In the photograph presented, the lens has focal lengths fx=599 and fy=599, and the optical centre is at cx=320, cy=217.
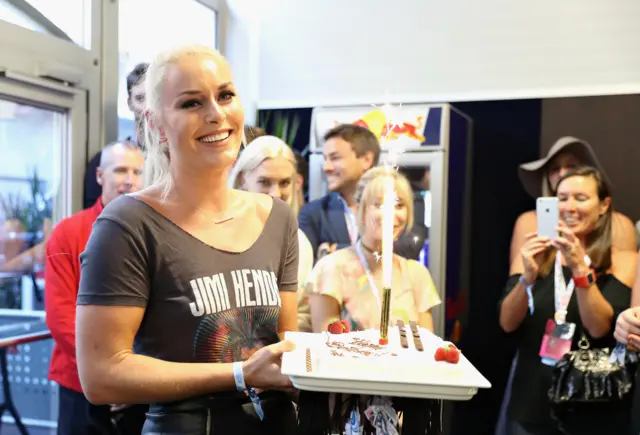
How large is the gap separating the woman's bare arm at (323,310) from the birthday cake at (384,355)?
81 cm

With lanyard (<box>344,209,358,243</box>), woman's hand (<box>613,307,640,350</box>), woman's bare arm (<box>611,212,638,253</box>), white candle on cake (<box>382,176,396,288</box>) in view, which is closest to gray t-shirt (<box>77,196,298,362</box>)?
white candle on cake (<box>382,176,396,288</box>)

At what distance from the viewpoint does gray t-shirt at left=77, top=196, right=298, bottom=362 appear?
37.6 inches

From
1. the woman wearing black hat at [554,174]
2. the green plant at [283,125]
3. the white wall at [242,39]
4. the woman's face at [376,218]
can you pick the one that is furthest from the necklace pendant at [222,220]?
the white wall at [242,39]

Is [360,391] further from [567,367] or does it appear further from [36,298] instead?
[36,298]

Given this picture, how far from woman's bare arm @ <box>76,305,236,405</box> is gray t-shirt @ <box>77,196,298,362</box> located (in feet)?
0.08

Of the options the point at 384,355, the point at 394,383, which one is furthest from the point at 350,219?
the point at 394,383

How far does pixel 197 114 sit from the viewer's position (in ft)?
3.34

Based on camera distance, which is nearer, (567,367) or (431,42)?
(567,367)

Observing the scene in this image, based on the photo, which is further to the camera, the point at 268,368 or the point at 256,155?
the point at 256,155

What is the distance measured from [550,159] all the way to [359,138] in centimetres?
97

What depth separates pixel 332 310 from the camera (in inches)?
76.2

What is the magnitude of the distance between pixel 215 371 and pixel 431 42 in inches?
121

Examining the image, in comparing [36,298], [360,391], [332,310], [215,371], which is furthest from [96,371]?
[36,298]

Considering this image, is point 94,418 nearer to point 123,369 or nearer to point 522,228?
point 123,369
